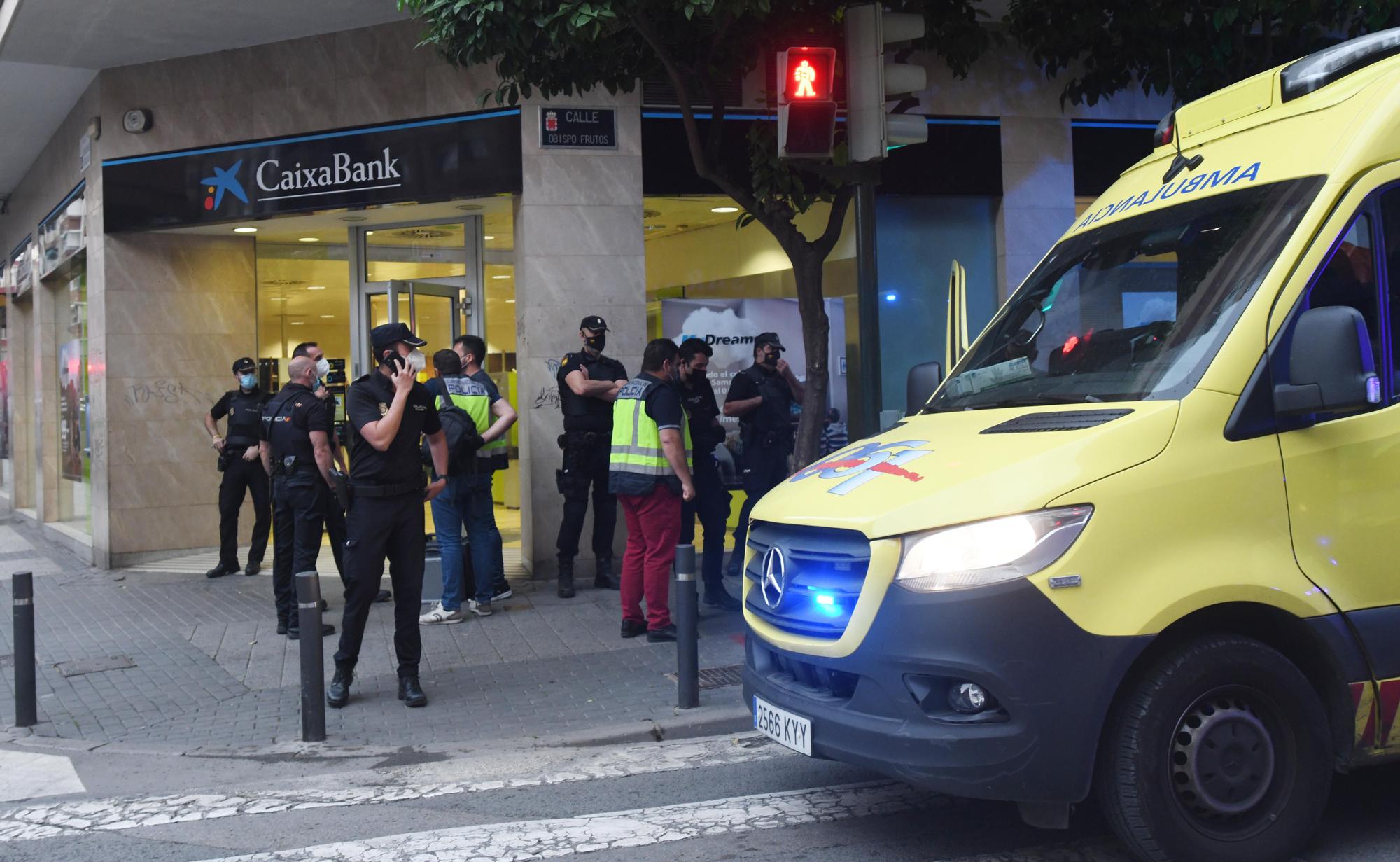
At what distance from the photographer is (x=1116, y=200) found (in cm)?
533

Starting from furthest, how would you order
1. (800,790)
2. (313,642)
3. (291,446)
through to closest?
(291,446) → (313,642) → (800,790)

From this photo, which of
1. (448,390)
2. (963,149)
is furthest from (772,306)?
(448,390)

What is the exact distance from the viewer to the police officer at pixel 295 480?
8531 millimetres

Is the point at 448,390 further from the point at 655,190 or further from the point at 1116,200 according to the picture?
the point at 1116,200

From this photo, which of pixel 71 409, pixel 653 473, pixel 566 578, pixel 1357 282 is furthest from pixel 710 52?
pixel 71 409

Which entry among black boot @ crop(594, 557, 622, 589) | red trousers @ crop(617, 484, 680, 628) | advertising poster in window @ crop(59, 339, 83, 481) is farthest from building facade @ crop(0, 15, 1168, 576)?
red trousers @ crop(617, 484, 680, 628)

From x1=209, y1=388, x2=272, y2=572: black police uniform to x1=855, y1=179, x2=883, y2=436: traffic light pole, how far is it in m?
6.72

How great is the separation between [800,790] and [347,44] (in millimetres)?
9047

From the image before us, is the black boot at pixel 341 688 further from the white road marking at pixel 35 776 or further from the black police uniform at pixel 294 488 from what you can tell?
the black police uniform at pixel 294 488

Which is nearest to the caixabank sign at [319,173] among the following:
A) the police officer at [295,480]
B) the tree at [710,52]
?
the tree at [710,52]

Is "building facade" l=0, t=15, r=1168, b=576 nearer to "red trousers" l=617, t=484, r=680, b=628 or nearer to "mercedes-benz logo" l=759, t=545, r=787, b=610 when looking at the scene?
"red trousers" l=617, t=484, r=680, b=628

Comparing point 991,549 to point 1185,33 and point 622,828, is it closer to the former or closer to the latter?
point 622,828

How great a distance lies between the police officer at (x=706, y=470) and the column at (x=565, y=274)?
1641mm

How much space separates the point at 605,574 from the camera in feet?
33.6
